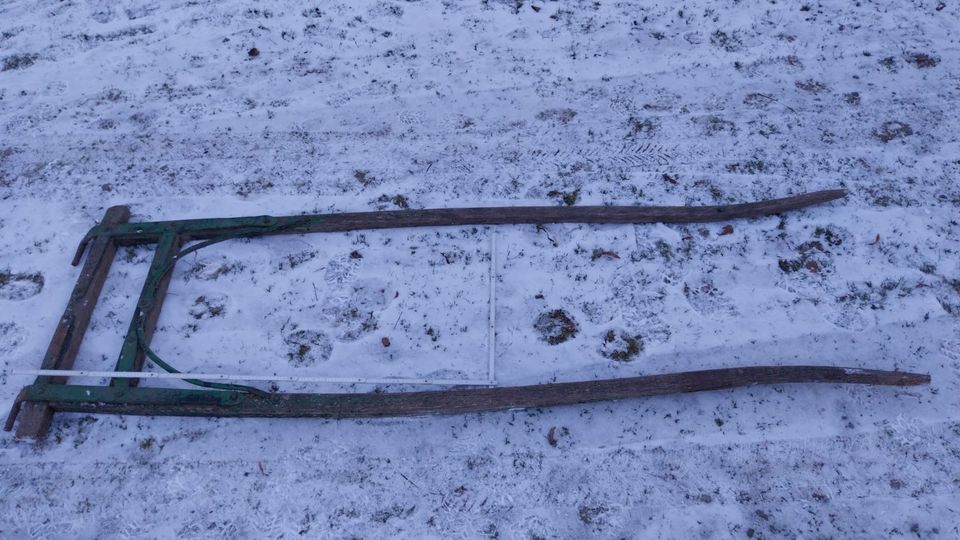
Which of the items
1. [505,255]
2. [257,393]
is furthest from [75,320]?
[505,255]

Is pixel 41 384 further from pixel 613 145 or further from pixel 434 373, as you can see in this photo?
pixel 613 145

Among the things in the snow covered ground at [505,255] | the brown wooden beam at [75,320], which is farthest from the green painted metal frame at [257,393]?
the snow covered ground at [505,255]

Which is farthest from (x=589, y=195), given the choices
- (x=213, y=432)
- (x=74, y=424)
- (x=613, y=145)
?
(x=74, y=424)

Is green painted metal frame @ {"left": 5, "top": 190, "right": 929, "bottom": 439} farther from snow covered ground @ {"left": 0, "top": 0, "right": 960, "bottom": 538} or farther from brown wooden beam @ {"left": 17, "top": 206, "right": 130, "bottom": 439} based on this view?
snow covered ground @ {"left": 0, "top": 0, "right": 960, "bottom": 538}

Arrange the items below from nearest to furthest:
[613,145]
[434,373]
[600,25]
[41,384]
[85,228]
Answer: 1. [41,384]
2. [434,373]
3. [85,228]
4. [613,145]
5. [600,25]

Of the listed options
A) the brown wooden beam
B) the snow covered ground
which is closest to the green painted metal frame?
the brown wooden beam

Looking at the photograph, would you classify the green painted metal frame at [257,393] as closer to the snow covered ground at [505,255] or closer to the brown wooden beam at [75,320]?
the brown wooden beam at [75,320]
